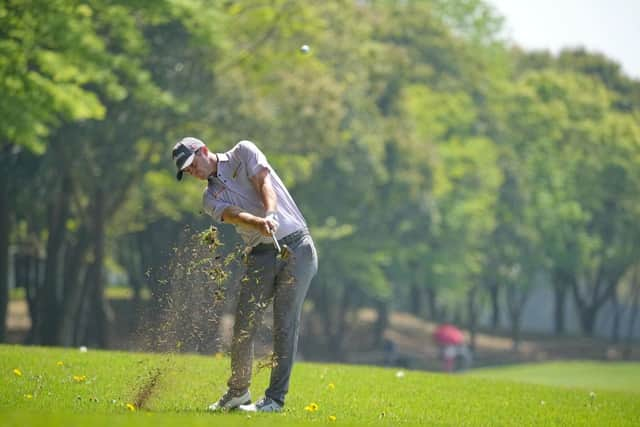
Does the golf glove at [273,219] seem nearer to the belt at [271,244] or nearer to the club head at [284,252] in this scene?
the club head at [284,252]

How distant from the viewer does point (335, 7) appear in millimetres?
49344

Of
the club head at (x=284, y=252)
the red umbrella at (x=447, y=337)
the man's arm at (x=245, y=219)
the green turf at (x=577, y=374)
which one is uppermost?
the man's arm at (x=245, y=219)

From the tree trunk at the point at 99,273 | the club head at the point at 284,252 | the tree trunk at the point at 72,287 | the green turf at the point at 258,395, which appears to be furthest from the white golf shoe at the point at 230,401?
the tree trunk at the point at 99,273

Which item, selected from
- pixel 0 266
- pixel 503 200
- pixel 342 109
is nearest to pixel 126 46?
pixel 0 266

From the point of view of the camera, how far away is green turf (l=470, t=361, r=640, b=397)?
156ft

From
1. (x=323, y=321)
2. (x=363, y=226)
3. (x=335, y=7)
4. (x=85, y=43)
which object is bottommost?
(x=323, y=321)

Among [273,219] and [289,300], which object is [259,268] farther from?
[273,219]

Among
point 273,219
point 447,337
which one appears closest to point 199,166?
point 273,219

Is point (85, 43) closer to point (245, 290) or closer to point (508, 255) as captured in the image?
point (245, 290)

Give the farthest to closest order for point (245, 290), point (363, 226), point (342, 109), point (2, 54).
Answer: point (363, 226) < point (342, 109) < point (2, 54) < point (245, 290)

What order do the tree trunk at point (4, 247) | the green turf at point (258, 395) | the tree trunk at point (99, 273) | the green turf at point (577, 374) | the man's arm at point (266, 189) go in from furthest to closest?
the green turf at point (577, 374) < the tree trunk at point (99, 273) < the tree trunk at point (4, 247) < the man's arm at point (266, 189) < the green turf at point (258, 395)

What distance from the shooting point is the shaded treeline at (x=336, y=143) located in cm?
3338

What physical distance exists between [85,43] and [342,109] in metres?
19.4

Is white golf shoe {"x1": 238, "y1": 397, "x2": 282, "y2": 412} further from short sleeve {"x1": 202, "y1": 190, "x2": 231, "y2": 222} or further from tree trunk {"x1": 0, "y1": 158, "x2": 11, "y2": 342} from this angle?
tree trunk {"x1": 0, "y1": 158, "x2": 11, "y2": 342}
